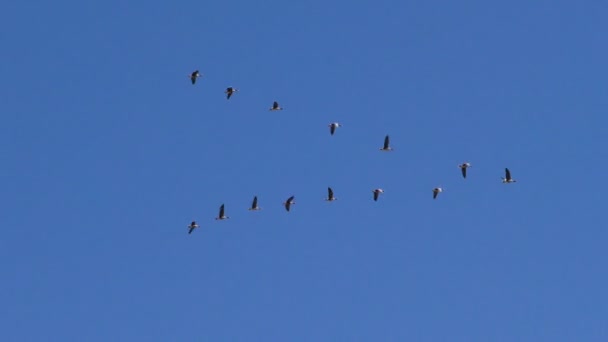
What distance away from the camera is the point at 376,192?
14275 cm

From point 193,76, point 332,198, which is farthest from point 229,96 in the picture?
point 332,198

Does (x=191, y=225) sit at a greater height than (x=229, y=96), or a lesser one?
lesser

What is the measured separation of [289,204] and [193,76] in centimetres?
1337

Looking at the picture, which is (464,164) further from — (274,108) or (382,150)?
(274,108)

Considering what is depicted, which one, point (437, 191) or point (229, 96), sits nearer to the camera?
point (229, 96)

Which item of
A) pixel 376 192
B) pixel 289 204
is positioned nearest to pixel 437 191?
pixel 376 192

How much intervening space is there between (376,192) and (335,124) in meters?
8.44

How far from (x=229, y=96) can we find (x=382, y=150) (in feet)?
44.7

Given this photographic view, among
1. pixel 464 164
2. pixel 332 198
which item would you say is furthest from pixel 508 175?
pixel 332 198

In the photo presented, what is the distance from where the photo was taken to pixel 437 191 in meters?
145

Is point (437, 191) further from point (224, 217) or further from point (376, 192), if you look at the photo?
point (224, 217)

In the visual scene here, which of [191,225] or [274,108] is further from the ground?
[274,108]

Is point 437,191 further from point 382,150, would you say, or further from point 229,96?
point 229,96

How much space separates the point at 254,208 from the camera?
142750mm
